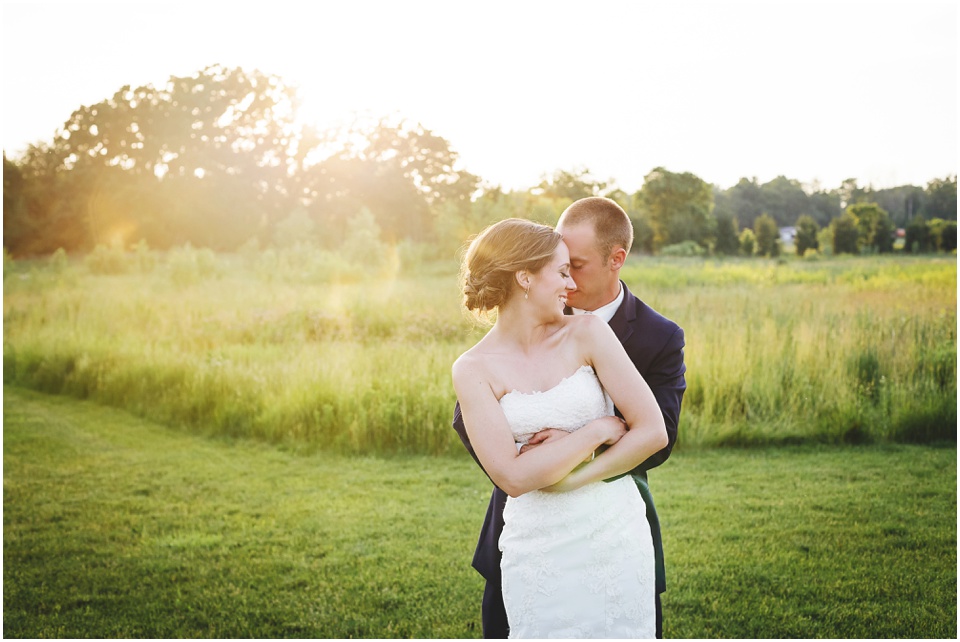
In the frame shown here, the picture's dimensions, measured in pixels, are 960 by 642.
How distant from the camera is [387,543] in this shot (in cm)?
504

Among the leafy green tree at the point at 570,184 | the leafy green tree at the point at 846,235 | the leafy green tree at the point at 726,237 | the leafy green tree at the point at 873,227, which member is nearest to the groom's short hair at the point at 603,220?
the leafy green tree at the point at 873,227

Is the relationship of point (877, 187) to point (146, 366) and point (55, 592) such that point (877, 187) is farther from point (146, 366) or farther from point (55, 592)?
point (55, 592)

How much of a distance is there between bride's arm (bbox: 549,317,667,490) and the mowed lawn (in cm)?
236

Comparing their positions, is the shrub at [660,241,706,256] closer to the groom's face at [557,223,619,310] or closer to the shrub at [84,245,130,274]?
the shrub at [84,245,130,274]

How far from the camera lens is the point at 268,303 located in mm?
13531

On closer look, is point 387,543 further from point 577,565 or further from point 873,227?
point 873,227

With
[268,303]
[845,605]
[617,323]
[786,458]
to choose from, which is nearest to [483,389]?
[617,323]

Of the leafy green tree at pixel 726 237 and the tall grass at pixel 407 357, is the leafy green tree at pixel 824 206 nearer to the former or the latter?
Answer: the leafy green tree at pixel 726 237

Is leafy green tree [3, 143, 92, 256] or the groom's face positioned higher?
leafy green tree [3, 143, 92, 256]

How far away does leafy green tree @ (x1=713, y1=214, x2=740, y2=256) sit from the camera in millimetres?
23875

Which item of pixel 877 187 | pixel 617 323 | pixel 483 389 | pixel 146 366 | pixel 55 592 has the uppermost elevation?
pixel 877 187

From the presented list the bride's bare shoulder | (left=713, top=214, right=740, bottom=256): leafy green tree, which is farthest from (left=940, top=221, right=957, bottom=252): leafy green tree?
the bride's bare shoulder

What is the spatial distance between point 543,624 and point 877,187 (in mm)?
18787

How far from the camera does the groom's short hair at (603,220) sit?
A: 7.54 feet
